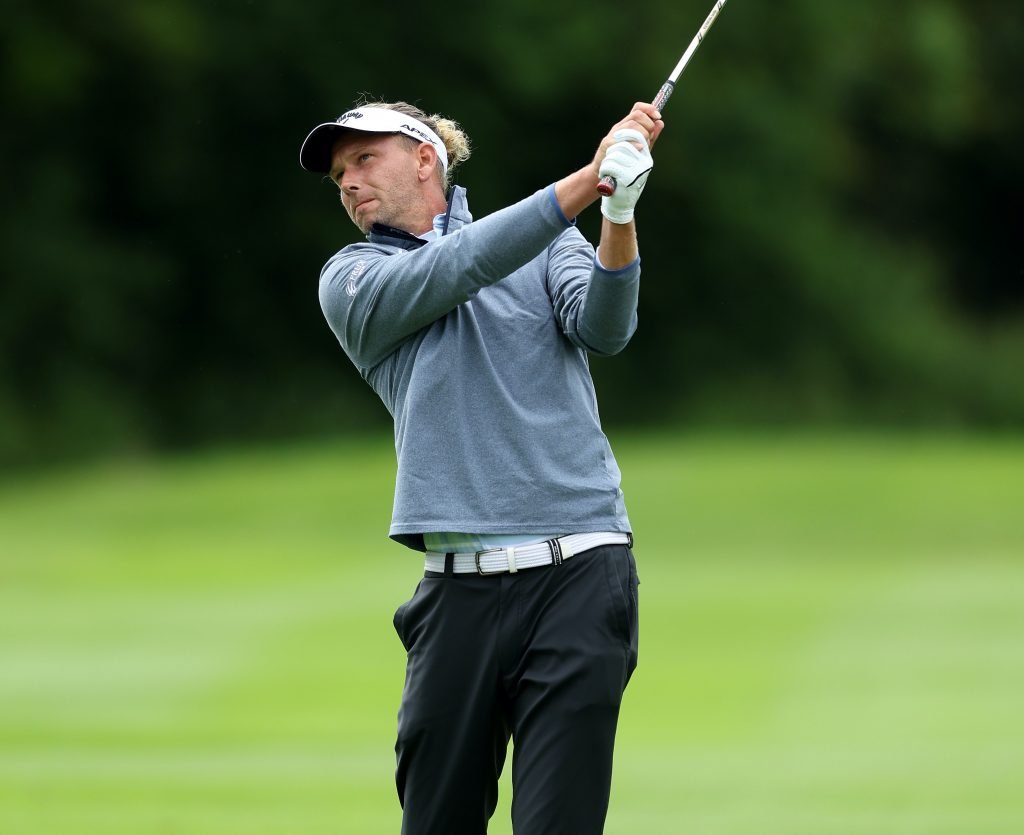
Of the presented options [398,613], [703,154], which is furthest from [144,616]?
[703,154]

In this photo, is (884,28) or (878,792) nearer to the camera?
(878,792)

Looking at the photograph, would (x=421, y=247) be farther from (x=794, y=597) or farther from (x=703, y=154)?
(x=703, y=154)

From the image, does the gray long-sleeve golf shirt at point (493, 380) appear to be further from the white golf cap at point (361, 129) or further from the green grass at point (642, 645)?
the green grass at point (642, 645)

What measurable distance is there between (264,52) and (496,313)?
20.2 meters

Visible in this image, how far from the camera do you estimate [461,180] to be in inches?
876

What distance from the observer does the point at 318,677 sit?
28.0 ft

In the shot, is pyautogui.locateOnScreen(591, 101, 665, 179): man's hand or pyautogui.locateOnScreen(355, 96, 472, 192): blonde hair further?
pyautogui.locateOnScreen(355, 96, 472, 192): blonde hair

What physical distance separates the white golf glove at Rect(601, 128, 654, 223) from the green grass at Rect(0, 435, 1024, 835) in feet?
9.45

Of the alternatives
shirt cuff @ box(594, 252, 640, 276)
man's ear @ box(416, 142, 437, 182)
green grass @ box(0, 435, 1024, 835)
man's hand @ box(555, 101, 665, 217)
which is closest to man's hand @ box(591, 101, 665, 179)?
man's hand @ box(555, 101, 665, 217)

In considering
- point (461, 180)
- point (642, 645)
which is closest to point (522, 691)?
point (642, 645)

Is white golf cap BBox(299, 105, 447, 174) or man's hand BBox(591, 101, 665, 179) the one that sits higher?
white golf cap BBox(299, 105, 447, 174)

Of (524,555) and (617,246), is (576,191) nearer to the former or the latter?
(617,246)

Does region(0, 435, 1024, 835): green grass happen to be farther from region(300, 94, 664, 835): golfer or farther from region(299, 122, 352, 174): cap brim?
region(299, 122, 352, 174): cap brim

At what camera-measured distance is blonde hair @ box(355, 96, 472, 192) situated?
3492 mm
